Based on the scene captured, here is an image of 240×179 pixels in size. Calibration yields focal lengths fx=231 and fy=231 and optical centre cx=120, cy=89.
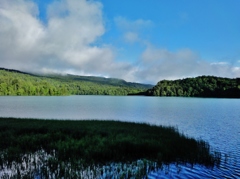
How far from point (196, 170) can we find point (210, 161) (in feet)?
6.67

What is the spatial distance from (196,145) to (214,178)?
6.69m

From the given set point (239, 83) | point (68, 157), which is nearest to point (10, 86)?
point (239, 83)

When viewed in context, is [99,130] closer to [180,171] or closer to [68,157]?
[68,157]

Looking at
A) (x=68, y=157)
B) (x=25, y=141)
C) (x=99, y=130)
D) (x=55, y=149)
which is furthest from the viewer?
(x=99, y=130)

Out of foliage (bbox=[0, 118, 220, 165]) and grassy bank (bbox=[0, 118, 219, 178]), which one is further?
foliage (bbox=[0, 118, 220, 165])

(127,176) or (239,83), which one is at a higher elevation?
(239,83)

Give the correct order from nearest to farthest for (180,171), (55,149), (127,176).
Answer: (127,176) < (180,171) < (55,149)

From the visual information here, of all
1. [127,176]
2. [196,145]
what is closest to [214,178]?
[127,176]

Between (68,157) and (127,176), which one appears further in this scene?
(68,157)

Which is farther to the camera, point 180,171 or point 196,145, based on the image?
point 196,145

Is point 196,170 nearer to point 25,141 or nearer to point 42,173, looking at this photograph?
point 42,173

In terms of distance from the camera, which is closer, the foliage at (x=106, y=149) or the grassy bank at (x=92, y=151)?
the grassy bank at (x=92, y=151)

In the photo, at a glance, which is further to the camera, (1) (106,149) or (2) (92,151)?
(1) (106,149)

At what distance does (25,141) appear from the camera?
59.6ft
